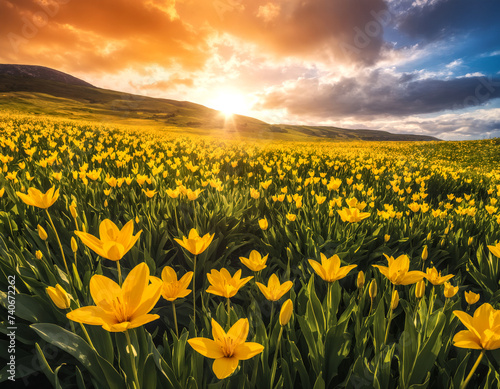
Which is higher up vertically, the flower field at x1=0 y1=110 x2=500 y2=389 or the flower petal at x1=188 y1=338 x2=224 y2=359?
the flower petal at x1=188 y1=338 x2=224 y2=359

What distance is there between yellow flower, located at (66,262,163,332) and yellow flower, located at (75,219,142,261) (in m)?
0.13

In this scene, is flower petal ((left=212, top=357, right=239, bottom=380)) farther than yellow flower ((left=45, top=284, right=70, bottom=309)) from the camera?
No

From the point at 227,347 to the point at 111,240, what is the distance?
0.55m

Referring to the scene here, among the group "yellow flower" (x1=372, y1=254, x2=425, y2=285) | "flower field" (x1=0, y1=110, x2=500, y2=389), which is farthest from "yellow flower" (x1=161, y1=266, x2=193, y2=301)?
"yellow flower" (x1=372, y1=254, x2=425, y2=285)

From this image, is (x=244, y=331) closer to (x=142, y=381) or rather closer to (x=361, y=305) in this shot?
(x=142, y=381)

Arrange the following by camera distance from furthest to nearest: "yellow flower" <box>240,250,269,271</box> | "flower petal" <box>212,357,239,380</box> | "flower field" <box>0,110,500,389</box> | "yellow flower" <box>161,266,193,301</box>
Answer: "yellow flower" <box>240,250,269,271</box> < "yellow flower" <box>161,266,193,301</box> < "flower field" <box>0,110,500,389</box> < "flower petal" <box>212,357,239,380</box>

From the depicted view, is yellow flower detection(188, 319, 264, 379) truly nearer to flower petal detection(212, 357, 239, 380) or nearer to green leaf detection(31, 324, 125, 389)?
flower petal detection(212, 357, 239, 380)

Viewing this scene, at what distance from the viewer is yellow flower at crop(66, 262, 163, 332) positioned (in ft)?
2.34

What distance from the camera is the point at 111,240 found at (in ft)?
3.23

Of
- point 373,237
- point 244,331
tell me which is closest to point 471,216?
point 373,237

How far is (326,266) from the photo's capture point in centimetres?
110

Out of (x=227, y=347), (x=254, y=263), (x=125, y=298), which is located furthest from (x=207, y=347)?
(x=254, y=263)

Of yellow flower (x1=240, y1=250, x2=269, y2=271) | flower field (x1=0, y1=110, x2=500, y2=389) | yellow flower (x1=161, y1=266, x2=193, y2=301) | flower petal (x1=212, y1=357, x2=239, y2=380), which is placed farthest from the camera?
yellow flower (x1=240, y1=250, x2=269, y2=271)

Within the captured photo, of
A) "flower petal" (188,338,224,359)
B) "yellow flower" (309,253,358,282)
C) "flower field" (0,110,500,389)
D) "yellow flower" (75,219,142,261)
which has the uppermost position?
"yellow flower" (75,219,142,261)
